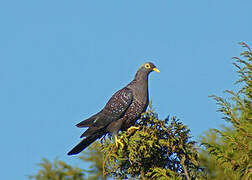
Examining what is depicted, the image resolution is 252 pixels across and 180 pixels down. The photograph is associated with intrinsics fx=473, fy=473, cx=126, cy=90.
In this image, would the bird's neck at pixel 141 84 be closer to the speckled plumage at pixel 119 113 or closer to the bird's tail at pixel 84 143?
the speckled plumage at pixel 119 113

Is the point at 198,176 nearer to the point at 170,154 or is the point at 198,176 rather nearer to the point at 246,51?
the point at 170,154

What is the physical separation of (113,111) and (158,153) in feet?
8.73

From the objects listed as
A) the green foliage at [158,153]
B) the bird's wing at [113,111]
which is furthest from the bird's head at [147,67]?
the green foliage at [158,153]

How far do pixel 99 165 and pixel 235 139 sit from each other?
29.3 feet

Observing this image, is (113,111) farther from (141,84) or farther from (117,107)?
(141,84)

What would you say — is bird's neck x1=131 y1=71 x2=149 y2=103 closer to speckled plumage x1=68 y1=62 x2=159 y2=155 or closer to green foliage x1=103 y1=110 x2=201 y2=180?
speckled plumage x1=68 y1=62 x2=159 y2=155

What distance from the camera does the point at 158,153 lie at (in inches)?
255

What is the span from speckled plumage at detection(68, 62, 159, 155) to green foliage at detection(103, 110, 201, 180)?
6.13ft

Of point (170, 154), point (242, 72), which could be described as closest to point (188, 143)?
point (170, 154)

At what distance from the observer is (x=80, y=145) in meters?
8.77

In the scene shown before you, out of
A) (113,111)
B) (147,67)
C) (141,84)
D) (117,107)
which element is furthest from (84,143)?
(147,67)

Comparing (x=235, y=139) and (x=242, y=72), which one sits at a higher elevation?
(x=242, y=72)

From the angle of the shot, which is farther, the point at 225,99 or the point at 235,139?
the point at 225,99

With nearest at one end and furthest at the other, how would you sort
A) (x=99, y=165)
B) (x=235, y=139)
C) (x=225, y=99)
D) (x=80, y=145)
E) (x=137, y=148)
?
(x=235, y=139) < (x=225, y=99) < (x=137, y=148) < (x=80, y=145) < (x=99, y=165)
